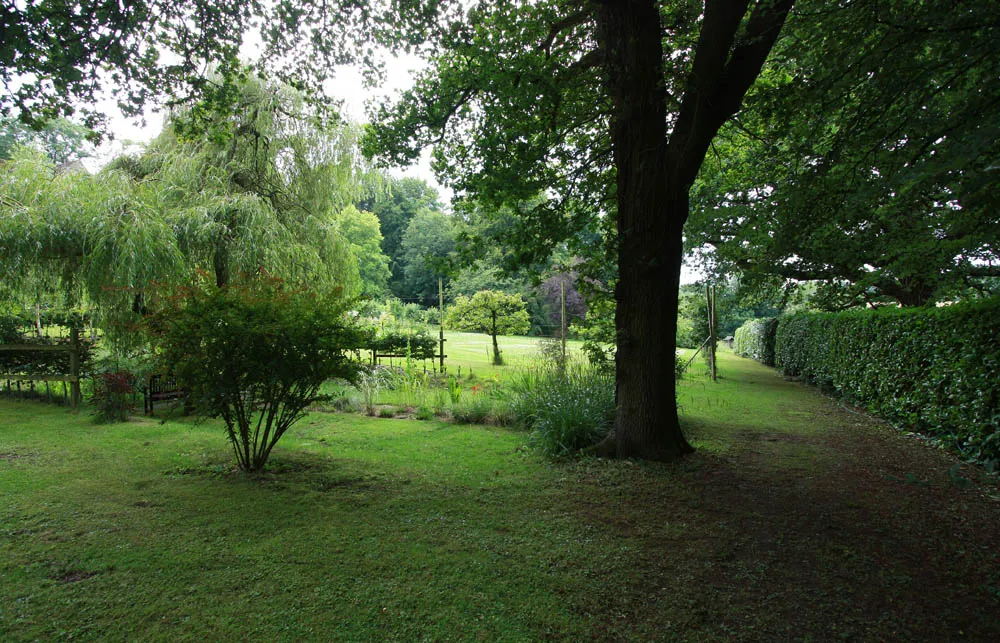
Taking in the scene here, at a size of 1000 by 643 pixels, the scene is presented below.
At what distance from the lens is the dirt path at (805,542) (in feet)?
8.14

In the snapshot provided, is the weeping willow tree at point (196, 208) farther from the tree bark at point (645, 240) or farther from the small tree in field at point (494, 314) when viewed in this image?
the small tree in field at point (494, 314)

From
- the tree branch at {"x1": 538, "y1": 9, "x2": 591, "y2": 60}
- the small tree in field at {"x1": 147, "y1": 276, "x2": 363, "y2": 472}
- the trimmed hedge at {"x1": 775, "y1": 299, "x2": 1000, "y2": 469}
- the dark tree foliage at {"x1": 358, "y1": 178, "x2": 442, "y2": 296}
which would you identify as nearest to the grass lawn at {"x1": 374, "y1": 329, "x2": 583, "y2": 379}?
the trimmed hedge at {"x1": 775, "y1": 299, "x2": 1000, "y2": 469}

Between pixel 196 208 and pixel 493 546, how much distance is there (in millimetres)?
9003

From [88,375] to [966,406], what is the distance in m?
12.3

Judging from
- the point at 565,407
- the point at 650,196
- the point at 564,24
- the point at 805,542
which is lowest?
the point at 805,542

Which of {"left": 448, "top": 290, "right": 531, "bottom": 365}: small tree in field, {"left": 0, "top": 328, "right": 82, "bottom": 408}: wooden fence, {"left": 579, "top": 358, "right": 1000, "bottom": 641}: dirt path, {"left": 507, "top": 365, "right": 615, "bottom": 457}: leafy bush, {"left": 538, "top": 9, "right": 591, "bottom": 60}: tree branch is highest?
{"left": 538, "top": 9, "right": 591, "bottom": 60}: tree branch

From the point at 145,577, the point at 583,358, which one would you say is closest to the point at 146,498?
the point at 145,577

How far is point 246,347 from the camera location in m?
4.55

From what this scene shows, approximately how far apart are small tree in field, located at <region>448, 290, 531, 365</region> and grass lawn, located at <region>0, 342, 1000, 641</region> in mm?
11677

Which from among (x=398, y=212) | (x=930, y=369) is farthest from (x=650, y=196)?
(x=398, y=212)

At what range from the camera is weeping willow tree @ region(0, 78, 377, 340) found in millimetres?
8023

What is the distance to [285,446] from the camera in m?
6.19

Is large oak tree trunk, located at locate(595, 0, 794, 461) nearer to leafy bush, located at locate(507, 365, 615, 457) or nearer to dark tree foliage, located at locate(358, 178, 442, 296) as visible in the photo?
leafy bush, located at locate(507, 365, 615, 457)

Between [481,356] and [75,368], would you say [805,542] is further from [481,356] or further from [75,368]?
[481,356]
